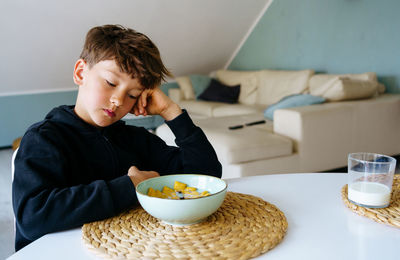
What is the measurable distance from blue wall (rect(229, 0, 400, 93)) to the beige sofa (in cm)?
36

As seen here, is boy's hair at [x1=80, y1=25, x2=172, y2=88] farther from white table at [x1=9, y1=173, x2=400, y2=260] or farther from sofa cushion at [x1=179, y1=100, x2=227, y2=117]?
sofa cushion at [x1=179, y1=100, x2=227, y2=117]

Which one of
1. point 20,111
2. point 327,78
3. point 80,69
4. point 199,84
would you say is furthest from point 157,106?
point 199,84

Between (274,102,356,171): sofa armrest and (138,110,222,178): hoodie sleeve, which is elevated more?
(138,110,222,178): hoodie sleeve

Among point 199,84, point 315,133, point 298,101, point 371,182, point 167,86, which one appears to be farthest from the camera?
point 167,86

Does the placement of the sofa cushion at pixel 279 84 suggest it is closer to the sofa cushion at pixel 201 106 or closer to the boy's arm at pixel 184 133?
the sofa cushion at pixel 201 106

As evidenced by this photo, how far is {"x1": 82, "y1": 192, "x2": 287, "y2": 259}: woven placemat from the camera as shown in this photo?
1.87 feet

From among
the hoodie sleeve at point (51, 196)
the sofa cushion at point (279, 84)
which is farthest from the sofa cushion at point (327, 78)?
the hoodie sleeve at point (51, 196)

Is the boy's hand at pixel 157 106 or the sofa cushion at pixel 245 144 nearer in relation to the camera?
the boy's hand at pixel 157 106

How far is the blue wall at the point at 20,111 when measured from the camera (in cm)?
434

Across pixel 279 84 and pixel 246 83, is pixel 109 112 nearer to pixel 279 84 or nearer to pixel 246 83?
pixel 279 84

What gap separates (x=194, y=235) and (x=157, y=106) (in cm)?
44

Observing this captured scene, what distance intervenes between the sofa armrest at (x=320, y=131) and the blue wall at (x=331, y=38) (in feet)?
3.19

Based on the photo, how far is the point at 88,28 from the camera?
164 inches

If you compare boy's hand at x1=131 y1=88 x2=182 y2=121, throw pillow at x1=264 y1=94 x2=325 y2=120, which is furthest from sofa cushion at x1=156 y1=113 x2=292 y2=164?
boy's hand at x1=131 y1=88 x2=182 y2=121
